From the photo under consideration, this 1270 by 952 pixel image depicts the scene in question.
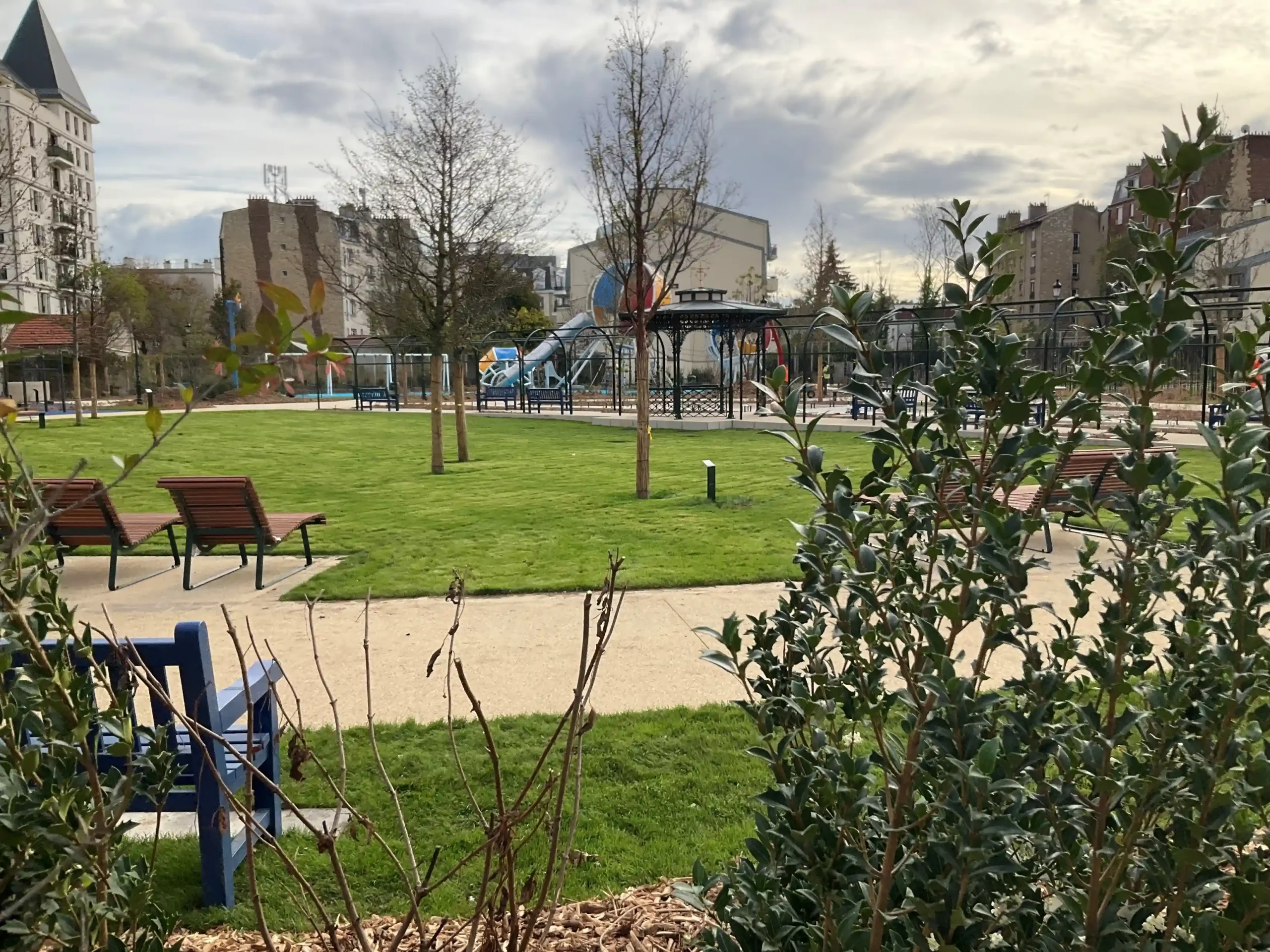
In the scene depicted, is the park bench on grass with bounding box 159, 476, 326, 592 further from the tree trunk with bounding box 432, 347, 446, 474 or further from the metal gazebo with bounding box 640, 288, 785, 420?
the metal gazebo with bounding box 640, 288, 785, 420

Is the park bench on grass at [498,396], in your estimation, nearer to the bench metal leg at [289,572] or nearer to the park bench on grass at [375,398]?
the park bench on grass at [375,398]

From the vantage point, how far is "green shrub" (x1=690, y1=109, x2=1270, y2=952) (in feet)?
5.25

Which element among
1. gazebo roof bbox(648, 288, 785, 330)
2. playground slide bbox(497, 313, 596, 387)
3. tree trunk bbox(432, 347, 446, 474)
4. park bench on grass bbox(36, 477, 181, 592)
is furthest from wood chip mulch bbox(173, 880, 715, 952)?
playground slide bbox(497, 313, 596, 387)

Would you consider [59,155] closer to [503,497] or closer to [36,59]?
[36,59]

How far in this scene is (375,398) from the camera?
143 ft

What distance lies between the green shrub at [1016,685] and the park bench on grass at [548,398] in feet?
95.9

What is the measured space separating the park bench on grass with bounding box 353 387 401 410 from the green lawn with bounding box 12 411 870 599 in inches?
523

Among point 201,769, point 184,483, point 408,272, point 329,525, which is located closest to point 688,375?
point 408,272

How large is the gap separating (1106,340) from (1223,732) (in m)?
0.76

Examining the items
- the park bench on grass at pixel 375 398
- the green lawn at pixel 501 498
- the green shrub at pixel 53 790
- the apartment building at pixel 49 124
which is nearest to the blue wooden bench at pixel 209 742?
the green shrub at pixel 53 790

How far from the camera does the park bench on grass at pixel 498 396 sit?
3569 cm

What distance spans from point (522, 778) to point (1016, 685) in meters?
2.61

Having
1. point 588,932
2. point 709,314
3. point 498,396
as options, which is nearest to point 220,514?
point 588,932

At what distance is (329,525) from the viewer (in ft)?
35.3
